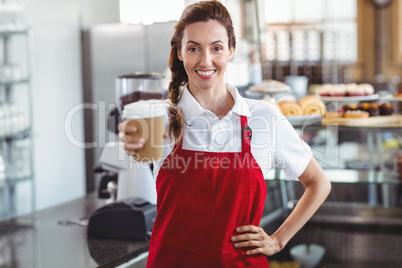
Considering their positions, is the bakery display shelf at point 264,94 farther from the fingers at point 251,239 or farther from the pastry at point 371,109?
the fingers at point 251,239

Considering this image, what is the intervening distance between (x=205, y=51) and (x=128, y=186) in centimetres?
81

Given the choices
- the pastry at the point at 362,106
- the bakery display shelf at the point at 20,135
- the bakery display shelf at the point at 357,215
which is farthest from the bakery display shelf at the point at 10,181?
the pastry at the point at 362,106

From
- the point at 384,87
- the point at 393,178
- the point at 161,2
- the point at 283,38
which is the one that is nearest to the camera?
the point at 393,178

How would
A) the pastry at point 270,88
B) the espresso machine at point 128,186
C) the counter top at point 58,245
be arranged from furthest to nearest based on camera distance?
1. the pastry at point 270,88
2. the espresso machine at point 128,186
3. the counter top at point 58,245

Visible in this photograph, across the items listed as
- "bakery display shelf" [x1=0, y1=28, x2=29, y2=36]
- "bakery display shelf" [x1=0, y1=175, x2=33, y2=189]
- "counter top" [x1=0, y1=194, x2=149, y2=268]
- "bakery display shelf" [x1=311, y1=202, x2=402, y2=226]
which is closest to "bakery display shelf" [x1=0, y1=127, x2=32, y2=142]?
"bakery display shelf" [x1=0, y1=175, x2=33, y2=189]

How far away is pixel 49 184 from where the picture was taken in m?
5.08

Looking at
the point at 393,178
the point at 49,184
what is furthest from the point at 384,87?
the point at 49,184

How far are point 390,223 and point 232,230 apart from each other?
64.6 inches

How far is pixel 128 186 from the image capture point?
6.52ft

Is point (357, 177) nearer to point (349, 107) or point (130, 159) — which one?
point (349, 107)

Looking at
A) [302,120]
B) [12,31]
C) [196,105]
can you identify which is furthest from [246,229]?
[12,31]

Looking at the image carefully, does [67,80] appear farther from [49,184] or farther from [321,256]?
[321,256]

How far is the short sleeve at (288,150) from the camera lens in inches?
56.3

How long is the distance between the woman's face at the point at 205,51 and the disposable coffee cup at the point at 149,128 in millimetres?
157
